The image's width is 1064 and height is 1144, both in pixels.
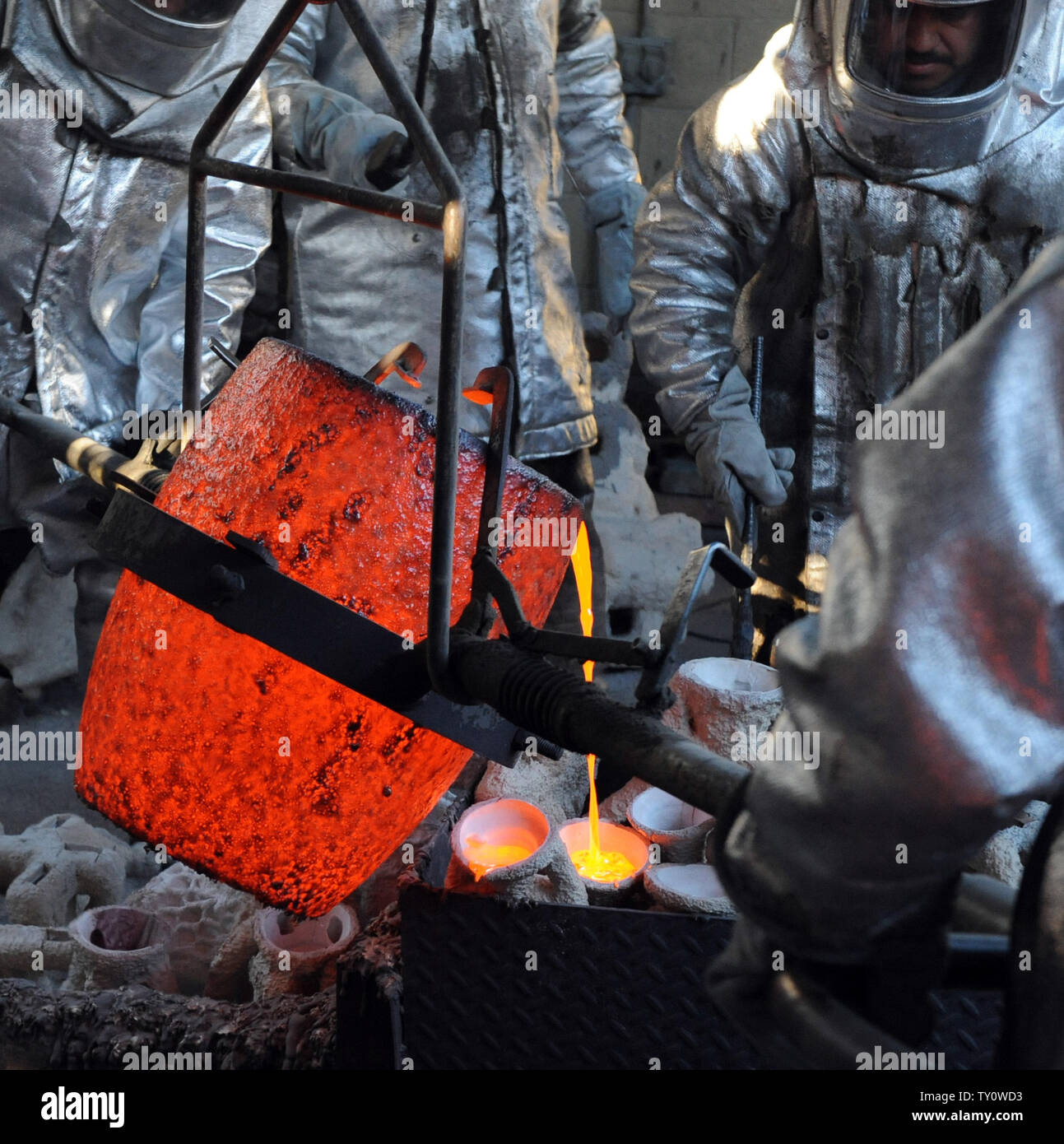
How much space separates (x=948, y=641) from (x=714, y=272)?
222cm

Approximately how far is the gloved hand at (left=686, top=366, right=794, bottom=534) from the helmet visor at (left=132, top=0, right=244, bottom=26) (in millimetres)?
1276

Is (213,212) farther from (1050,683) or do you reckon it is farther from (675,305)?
(1050,683)

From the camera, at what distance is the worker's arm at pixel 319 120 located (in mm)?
2354

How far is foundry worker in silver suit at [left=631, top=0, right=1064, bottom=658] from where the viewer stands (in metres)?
2.31

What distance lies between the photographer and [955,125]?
2316 millimetres

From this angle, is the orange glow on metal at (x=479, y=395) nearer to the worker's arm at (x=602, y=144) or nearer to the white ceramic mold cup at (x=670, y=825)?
the white ceramic mold cup at (x=670, y=825)

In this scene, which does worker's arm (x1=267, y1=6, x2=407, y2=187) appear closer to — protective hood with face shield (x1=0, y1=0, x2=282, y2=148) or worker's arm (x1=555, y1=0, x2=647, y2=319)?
protective hood with face shield (x1=0, y1=0, x2=282, y2=148)

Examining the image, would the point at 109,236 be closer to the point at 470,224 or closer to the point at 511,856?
the point at 470,224

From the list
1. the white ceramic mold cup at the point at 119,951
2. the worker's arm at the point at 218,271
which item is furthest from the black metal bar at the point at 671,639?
the worker's arm at the point at 218,271

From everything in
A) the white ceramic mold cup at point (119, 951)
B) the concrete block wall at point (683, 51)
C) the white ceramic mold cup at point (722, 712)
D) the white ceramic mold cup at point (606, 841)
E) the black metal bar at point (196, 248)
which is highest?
the concrete block wall at point (683, 51)

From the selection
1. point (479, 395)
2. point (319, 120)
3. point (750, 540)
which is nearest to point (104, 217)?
point (319, 120)

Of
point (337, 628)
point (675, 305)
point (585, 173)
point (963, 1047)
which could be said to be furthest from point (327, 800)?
point (585, 173)

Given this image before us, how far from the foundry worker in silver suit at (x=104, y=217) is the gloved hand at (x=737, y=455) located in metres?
1.14
